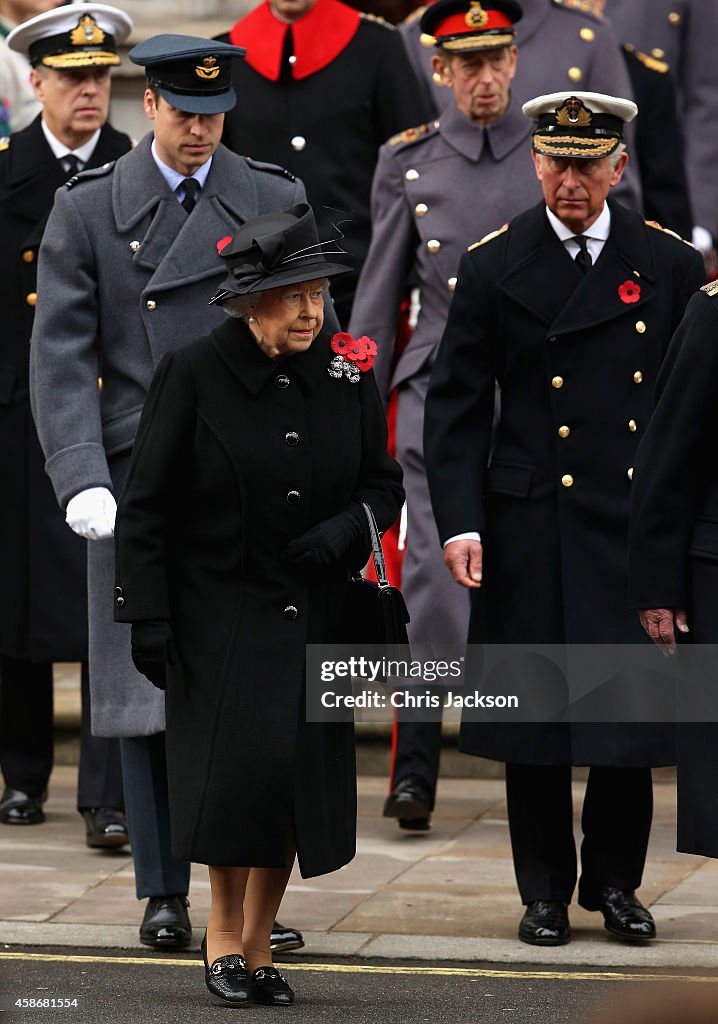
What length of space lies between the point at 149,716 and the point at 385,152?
6.74 ft

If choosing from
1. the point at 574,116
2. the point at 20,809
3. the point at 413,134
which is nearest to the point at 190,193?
the point at 574,116

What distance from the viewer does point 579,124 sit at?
5.09 metres

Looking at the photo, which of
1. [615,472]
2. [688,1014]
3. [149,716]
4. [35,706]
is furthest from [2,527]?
[688,1014]

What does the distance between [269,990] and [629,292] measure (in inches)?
72.2

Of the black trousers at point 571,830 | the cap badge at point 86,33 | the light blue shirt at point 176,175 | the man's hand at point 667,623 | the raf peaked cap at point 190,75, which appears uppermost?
the raf peaked cap at point 190,75

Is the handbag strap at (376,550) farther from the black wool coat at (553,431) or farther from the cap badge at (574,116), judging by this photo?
the cap badge at (574,116)

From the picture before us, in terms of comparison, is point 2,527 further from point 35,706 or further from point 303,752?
point 303,752

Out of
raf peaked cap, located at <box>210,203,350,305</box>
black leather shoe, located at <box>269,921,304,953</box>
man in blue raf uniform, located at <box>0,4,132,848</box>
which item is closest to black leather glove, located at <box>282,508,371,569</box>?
raf peaked cap, located at <box>210,203,350,305</box>

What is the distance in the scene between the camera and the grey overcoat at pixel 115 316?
16.8 feet

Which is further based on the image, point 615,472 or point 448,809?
point 448,809

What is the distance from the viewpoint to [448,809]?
21.9ft

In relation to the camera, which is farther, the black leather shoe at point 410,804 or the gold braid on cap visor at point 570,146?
the black leather shoe at point 410,804

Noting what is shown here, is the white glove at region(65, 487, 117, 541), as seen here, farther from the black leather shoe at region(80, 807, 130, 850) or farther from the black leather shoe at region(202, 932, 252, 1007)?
the black leather shoe at region(80, 807, 130, 850)

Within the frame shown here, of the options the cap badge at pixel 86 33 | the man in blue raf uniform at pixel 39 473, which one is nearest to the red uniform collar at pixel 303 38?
the man in blue raf uniform at pixel 39 473
